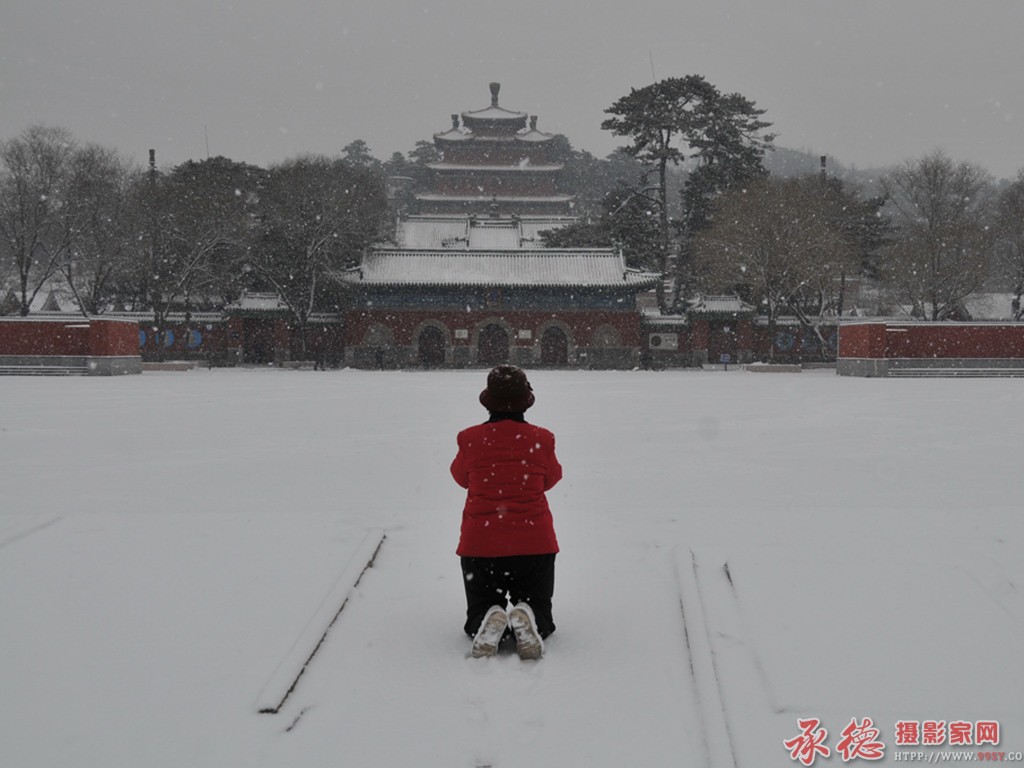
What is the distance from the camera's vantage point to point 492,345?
35094mm

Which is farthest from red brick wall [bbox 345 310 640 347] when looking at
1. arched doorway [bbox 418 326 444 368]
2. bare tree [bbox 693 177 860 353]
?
bare tree [bbox 693 177 860 353]

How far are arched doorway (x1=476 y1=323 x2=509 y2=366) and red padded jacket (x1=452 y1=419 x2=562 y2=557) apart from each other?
31.3 metres

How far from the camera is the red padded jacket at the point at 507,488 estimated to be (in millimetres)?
3500

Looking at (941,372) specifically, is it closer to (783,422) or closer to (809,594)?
(783,422)

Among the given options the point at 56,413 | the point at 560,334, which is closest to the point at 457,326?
the point at 560,334

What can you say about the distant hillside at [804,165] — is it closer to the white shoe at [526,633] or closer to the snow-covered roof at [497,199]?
the snow-covered roof at [497,199]

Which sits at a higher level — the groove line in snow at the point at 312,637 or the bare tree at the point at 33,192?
the bare tree at the point at 33,192

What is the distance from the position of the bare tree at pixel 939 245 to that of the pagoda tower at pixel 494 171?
1670cm

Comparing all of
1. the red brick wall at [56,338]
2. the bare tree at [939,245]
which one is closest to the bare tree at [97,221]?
the red brick wall at [56,338]

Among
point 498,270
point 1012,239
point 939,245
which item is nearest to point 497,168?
point 498,270

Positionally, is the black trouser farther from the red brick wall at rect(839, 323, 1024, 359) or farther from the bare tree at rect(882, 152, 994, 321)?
the bare tree at rect(882, 152, 994, 321)

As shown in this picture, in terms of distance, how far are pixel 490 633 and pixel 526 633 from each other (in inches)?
5.5

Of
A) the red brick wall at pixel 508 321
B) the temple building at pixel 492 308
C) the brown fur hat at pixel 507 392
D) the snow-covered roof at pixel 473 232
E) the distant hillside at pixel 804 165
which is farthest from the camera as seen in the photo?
the distant hillside at pixel 804 165

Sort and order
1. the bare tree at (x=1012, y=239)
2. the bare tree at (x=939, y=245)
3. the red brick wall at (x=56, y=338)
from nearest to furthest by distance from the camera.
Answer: the red brick wall at (x=56, y=338)
the bare tree at (x=939, y=245)
the bare tree at (x=1012, y=239)
